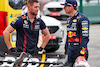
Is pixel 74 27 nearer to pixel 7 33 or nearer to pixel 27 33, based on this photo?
pixel 27 33

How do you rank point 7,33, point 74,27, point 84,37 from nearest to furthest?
point 84,37, point 7,33, point 74,27

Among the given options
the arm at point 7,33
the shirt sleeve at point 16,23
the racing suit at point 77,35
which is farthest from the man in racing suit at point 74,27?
the arm at point 7,33

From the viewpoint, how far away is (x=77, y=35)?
4930 mm

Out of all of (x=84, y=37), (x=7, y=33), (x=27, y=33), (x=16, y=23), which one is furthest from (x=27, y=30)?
(x=84, y=37)

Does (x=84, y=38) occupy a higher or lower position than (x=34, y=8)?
lower

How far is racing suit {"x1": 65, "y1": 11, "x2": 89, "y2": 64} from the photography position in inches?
179

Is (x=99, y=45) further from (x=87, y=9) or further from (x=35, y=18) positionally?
(x=87, y=9)

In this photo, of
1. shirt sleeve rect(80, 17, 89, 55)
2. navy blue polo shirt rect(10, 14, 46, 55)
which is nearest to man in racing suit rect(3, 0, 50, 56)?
navy blue polo shirt rect(10, 14, 46, 55)

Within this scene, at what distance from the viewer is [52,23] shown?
9391 mm

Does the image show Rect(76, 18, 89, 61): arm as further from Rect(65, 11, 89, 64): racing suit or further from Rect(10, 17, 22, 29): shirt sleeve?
Rect(10, 17, 22, 29): shirt sleeve

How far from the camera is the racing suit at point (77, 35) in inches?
179

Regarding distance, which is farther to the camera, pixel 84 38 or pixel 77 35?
pixel 77 35

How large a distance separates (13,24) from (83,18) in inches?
46.1

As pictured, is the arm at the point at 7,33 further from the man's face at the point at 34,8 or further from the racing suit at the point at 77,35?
the racing suit at the point at 77,35
